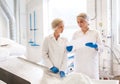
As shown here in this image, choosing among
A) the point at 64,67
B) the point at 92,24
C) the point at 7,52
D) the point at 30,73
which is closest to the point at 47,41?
the point at 64,67

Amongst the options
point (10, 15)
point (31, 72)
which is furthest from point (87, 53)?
point (31, 72)

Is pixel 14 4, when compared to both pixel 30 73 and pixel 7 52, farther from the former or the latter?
pixel 30 73

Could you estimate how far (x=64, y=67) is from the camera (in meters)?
1.51

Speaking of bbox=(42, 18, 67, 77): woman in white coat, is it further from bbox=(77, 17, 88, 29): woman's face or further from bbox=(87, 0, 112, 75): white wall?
bbox=(87, 0, 112, 75): white wall

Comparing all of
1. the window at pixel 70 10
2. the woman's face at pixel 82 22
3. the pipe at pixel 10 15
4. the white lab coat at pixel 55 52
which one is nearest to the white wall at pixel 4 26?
the pipe at pixel 10 15

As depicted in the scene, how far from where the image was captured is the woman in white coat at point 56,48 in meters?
1.53

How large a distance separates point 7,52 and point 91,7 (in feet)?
7.14

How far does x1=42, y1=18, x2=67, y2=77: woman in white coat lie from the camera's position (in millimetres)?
1532

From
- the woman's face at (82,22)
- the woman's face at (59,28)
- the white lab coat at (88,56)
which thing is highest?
the woman's face at (82,22)

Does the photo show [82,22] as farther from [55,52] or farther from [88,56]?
[55,52]

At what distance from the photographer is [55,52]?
5.11 feet

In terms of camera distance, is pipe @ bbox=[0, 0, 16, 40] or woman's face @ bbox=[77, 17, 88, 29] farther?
woman's face @ bbox=[77, 17, 88, 29]

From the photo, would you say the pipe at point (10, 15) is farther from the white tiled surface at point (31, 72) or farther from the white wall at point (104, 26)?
the white wall at point (104, 26)

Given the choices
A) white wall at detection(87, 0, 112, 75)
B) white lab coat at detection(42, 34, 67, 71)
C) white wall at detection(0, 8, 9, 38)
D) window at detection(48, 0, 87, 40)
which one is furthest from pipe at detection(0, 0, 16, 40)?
white wall at detection(87, 0, 112, 75)
